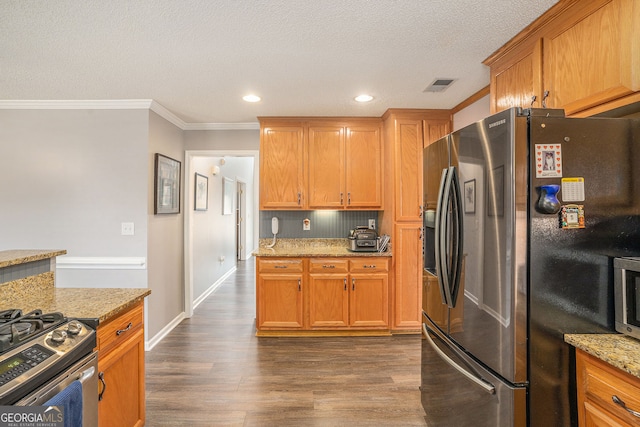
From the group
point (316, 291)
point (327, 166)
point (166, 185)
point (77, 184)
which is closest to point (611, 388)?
point (316, 291)

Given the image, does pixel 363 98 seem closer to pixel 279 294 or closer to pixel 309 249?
pixel 309 249

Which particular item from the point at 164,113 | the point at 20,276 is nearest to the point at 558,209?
the point at 20,276

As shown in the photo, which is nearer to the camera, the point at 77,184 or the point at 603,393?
the point at 603,393

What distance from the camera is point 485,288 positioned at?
1.43 metres

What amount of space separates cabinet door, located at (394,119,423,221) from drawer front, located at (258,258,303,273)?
117 cm

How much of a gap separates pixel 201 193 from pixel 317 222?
5.68 feet

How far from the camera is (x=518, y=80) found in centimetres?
191

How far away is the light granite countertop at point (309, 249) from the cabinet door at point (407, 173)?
48 centimetres

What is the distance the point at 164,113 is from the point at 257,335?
2564 mm

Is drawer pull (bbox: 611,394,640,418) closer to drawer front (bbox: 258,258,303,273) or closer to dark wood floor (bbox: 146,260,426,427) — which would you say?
dark wood floor (bbox: 146,260,426,427)

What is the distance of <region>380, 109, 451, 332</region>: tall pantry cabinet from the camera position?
335 centimetres

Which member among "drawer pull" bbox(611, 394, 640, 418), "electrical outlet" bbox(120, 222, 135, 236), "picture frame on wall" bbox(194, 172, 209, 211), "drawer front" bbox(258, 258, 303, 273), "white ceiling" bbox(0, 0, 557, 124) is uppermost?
"white ceiling" bbox(0, 0, 557, 124)

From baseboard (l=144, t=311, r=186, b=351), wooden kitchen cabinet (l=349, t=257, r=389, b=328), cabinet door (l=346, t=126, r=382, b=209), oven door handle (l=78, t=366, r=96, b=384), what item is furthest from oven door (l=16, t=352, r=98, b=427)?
cabinet door (l=346, t=126, r=382, b=209)

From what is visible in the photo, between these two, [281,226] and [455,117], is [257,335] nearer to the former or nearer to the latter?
[281,226]
